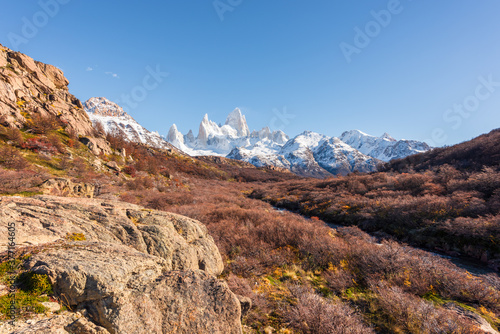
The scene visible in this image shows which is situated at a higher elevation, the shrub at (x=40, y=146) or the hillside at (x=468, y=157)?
the shrub at (x=40, y=146)

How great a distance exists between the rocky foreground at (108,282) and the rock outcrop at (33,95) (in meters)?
25.9

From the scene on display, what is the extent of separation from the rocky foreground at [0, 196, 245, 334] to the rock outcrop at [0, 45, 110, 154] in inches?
1018

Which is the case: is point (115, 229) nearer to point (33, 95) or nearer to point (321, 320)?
point (321, 320)

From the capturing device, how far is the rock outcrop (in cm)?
2131

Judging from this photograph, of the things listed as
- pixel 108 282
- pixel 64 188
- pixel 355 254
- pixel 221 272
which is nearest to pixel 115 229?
pixel 108 282

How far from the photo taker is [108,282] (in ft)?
9.41

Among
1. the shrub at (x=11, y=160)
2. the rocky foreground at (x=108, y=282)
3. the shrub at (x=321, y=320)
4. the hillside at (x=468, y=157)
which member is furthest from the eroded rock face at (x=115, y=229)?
the hillside at (x=468, y=157)

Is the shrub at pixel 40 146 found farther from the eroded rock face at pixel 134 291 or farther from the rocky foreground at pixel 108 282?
the eroded rock face at pixel 134 291

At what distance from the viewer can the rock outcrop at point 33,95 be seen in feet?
69.9

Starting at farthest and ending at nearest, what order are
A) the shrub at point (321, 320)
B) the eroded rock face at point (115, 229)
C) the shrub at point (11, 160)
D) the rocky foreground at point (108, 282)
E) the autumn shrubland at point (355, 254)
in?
the shrub at point (11, 160)
the autumn shrubland at point (355, 254)
the shrub at point (321, 320)
the eroded rock face at point (115, 229)
the rocky foreground at point (108, 282)

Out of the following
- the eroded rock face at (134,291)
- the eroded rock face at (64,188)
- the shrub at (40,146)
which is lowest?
the eroded rock face at (134,291)

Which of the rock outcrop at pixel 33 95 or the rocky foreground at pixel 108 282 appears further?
the rock outcrop at pixel 33 95

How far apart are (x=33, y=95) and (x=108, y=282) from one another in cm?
3994

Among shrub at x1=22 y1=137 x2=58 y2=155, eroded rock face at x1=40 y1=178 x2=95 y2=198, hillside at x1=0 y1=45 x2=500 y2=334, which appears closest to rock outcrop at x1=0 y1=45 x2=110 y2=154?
shrub at x1=22 y1=137 x2=58 y2=155
